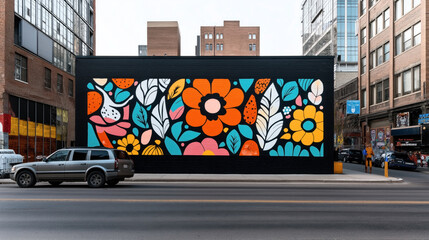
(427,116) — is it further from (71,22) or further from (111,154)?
(71,22)

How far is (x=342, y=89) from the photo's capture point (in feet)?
206

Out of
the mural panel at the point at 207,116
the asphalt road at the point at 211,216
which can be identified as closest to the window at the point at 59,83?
the mural panel at the point at 207,116

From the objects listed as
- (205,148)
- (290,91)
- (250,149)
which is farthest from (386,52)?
(205,148)

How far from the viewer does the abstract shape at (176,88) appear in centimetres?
2400

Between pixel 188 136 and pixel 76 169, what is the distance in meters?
8.92

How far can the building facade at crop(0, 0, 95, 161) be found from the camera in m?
29.0

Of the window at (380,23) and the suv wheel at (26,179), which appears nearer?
the suv wheel at (26,179)

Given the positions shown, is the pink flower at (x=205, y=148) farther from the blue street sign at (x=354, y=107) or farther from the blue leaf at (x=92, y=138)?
the blue street sign at (x=354, y=107)

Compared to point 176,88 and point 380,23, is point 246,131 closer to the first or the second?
point 176,88

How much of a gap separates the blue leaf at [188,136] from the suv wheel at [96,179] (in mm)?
8455

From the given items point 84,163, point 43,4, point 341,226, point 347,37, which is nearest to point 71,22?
point 43,4

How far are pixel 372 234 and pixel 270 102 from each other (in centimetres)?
1671

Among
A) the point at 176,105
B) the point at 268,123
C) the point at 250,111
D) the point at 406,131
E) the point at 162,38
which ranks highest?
the point at 162,38

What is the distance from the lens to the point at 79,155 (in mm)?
16031
